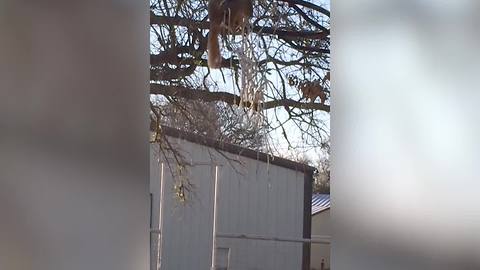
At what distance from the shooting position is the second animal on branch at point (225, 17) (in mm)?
1377

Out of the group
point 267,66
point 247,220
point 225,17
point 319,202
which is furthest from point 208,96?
point 319,202

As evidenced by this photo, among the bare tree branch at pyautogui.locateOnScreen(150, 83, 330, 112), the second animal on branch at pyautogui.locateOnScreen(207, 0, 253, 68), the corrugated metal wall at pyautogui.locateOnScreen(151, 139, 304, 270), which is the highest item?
the bare tree branch at pyautogui.locateOnScreen(150, 83, 330, 112)

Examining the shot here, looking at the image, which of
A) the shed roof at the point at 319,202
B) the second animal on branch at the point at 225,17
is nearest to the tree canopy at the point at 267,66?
the second animal on branch at the point at 225,17

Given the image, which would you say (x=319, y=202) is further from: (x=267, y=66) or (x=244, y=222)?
(x=267, y=66)

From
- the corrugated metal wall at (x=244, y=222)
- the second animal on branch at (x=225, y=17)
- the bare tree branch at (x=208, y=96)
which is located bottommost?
the corrugated metal wall at (x=244, y=222)

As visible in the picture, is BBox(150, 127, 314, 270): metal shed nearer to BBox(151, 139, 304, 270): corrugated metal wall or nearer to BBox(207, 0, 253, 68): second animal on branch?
BBox(151, 139, 304, 270): corrugated metal wall

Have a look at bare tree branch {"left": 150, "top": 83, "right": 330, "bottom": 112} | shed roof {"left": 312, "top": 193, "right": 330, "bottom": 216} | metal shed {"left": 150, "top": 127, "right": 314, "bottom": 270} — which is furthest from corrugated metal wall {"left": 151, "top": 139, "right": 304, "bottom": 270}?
bare tree branch {"left": 150, "top": 83, "right": 330, "bottom": 112}

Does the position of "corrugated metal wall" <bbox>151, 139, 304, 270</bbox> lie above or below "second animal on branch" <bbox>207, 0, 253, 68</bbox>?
below

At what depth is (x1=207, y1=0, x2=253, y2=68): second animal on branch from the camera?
1.38 meters

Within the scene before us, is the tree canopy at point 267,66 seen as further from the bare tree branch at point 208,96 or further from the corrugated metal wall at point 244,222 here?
the corrugated metal wall at point 244,222

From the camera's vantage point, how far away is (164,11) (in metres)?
2.50
